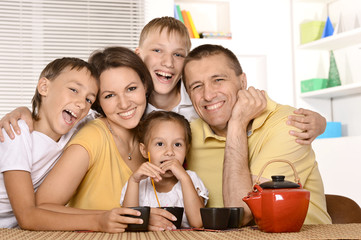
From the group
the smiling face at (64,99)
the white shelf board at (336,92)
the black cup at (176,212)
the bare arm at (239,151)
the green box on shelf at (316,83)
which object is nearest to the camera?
the black cup at (176,212)

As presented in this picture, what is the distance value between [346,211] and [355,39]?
292 centimetres

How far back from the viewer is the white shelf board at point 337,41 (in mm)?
4179

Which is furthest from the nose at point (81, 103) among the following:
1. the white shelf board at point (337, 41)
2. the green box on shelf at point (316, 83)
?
the green box on shelf at point (316, 83)

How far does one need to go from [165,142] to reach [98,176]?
32cm

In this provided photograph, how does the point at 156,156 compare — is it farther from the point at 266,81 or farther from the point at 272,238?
the point at 266,81

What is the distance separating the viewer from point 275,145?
166cm

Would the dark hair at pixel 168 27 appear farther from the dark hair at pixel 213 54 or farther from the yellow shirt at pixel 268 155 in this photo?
the yellow shirt at pixel 268 155

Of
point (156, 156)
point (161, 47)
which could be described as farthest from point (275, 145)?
point (161, 47)

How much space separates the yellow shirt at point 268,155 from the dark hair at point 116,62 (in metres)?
0.34

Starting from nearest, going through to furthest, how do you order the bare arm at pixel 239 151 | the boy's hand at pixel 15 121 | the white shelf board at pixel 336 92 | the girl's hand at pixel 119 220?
the girl's hand at pixel 119 220 < the bare arm at pixel 239 151 < the boy's hand at pixel 15 121 < the white shelf board at pixel 336 92

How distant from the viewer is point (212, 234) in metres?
1.21

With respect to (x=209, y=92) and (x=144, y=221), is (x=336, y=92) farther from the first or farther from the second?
(x=144, y=221)

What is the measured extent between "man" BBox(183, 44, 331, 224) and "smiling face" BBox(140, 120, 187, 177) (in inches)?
3.8

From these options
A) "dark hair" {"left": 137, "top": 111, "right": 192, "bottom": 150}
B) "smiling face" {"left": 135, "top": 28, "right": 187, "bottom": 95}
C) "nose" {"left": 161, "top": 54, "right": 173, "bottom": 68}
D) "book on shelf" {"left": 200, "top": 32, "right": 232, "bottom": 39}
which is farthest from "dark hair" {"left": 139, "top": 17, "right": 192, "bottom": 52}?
"book on shelf" {"left": 200, "top": 32, "right": 232, "bottom": 39}
